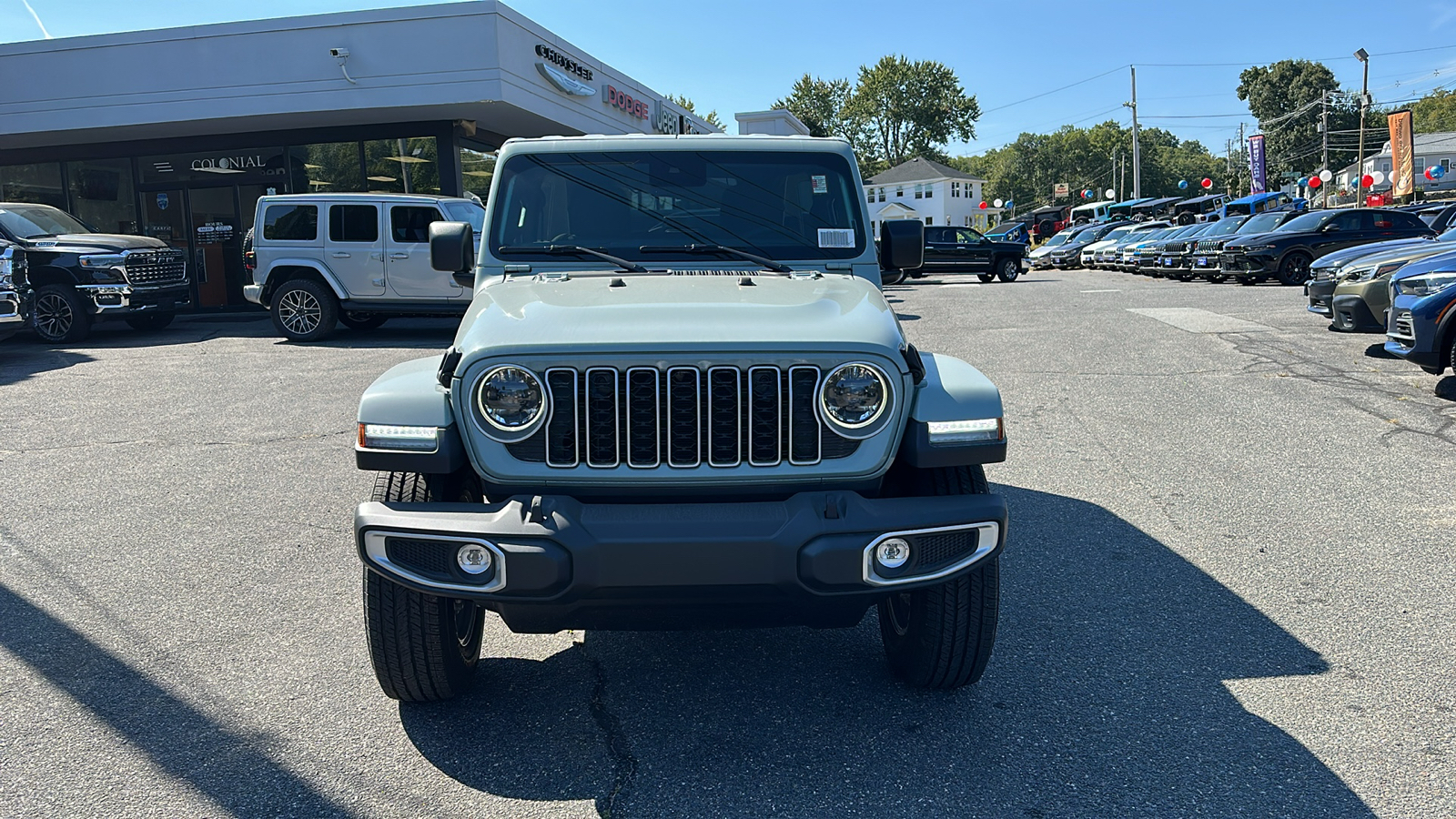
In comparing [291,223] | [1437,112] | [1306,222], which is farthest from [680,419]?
[1437,112]

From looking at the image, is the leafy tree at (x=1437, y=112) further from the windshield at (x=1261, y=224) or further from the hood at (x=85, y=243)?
the hood at (x=85, y=243)

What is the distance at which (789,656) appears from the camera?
3.99 metres

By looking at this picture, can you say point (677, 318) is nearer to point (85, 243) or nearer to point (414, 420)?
point (414, 420)

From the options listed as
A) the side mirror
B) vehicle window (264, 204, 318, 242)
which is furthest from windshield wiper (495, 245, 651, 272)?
vehicle window (264, 204, 318, 242)

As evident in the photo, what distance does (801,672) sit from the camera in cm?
384

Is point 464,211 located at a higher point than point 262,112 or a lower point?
lower

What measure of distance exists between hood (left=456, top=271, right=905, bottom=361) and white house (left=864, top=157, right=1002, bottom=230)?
299ft

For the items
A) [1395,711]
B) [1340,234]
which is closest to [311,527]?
[1395,711]

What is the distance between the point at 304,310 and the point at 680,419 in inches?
522

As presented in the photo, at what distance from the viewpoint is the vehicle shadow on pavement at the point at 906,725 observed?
9.80 ft

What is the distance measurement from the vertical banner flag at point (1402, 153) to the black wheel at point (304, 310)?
36.2 metres

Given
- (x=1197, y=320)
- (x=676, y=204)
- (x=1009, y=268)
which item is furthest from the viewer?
(x=1009, y=268)

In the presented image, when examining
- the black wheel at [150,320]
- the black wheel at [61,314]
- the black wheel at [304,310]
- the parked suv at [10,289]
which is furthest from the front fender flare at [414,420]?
the black wheel at [150,320]

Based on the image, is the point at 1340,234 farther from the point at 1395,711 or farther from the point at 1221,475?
the point at 1395,711
